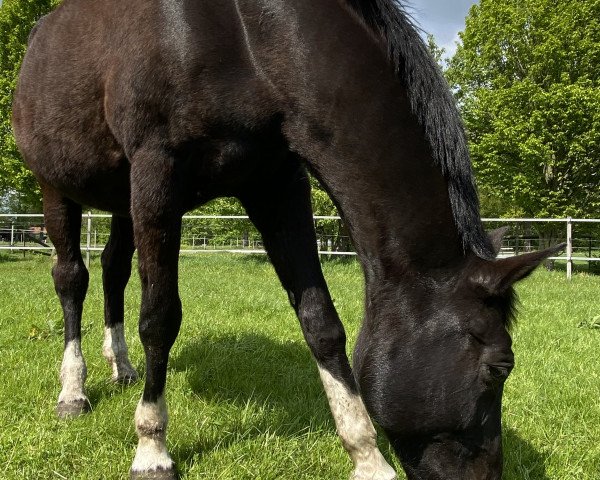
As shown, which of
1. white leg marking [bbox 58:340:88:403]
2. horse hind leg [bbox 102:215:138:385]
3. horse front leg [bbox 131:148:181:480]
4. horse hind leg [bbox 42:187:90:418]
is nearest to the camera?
horse front leg [bbox 131:148:181:480]

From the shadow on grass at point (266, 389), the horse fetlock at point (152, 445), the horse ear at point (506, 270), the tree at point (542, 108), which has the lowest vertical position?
the shadow on grass at point (266, 389)

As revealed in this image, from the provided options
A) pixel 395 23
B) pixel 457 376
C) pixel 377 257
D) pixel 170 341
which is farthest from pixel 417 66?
pixel 170 341

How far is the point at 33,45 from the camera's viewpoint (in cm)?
361

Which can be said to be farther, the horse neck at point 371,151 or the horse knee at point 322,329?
the horse knee at point 322,329

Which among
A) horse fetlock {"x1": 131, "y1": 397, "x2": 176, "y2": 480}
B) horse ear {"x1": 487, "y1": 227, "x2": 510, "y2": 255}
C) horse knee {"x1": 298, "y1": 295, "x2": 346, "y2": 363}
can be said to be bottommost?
horse fetlock {"x1": 131, "y1": 397, "x2": 176, "y2": 480}

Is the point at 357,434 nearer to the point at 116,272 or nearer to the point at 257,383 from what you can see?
the point at 257,383

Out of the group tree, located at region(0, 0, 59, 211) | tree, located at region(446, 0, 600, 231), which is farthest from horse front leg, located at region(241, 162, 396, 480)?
tree, located at region(0, 0, 59, 211)

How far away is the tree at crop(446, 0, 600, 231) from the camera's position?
60.5 ft

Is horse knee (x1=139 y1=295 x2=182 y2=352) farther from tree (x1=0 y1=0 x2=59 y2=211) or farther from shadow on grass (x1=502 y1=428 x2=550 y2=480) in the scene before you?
tree (x1=0 y1=0 x2=59 y2=211)

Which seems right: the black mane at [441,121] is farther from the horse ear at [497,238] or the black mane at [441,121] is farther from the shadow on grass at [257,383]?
the shadow on grass at [257,383]

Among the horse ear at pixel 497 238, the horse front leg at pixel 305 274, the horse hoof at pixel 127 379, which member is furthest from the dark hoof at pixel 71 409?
the horse ear at pixel 497 238

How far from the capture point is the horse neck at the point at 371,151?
1.88m

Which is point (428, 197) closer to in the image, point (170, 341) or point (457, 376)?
point (457, 376)

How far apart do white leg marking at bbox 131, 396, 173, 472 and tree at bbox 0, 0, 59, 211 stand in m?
18.6
